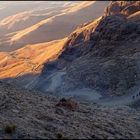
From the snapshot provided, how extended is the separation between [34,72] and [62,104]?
169 ft

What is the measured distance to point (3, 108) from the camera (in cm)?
2377

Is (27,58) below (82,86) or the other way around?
below

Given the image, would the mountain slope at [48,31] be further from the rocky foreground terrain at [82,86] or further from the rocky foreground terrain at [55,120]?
the rocky foreground terrain at [55,120]

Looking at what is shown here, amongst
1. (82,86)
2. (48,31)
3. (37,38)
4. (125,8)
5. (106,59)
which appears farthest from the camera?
(48,31)

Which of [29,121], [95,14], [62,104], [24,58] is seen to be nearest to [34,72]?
[24,58]

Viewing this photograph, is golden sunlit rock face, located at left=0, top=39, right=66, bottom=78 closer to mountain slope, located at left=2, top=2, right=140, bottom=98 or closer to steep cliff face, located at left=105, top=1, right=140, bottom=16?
mountain slope, located at left=2, top=2, right=140, bottom=98

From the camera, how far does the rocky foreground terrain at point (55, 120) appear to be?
20.1 meters

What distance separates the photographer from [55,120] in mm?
22609

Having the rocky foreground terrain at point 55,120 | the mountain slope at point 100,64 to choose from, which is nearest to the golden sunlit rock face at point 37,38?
the mountain slope at point 100,64

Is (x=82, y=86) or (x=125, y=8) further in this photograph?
(x=125, y=8)

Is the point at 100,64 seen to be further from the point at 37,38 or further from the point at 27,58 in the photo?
the point at 37,38

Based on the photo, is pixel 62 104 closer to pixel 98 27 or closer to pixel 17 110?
pixel 17 110

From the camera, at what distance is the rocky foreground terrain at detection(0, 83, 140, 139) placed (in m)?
20.1

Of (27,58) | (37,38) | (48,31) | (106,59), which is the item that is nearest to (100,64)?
(106,59)
